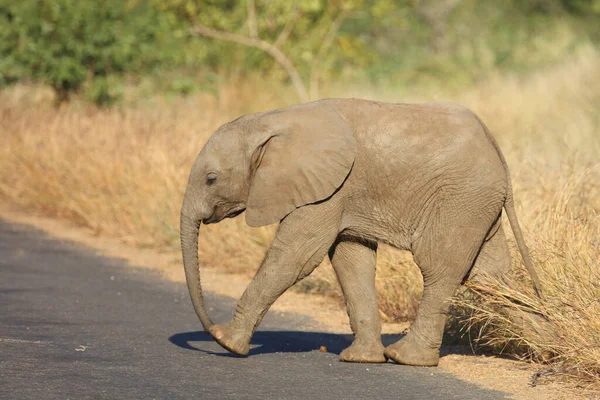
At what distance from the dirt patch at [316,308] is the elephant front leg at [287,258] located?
1195 millimetres

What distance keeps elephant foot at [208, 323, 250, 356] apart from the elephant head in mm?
117

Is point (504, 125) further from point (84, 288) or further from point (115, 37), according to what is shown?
point (84, 288)

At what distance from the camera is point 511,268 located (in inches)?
310

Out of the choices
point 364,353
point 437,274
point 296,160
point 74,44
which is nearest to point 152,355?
point 364,353

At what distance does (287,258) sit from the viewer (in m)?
7.53

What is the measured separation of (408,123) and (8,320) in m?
3.60

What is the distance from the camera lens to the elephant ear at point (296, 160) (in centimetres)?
751

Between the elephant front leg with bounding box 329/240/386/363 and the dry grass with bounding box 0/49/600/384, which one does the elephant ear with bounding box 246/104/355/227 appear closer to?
the elephant front leg with bounding box 329/240/386/363

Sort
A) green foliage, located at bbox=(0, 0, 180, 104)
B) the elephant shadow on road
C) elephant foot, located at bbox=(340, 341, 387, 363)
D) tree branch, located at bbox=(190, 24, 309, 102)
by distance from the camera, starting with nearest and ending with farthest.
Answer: elephant foot, located at bbox=(340, 341, 387, 363), the elephant shadow on road, green foliage, located at bbox=(0, 0, 180, 104), tree branch, located at bbox=(190, 24, 309, 102)

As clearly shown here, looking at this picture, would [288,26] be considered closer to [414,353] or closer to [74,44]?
[74,44]

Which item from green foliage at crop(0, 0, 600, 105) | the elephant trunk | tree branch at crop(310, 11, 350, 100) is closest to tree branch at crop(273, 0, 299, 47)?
green foliage at crop(0, 0, 600, 105)

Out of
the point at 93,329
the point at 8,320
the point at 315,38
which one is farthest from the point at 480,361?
the point at 315,38

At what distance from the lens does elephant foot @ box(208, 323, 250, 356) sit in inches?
301

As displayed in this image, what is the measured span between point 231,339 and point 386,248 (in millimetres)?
2605
